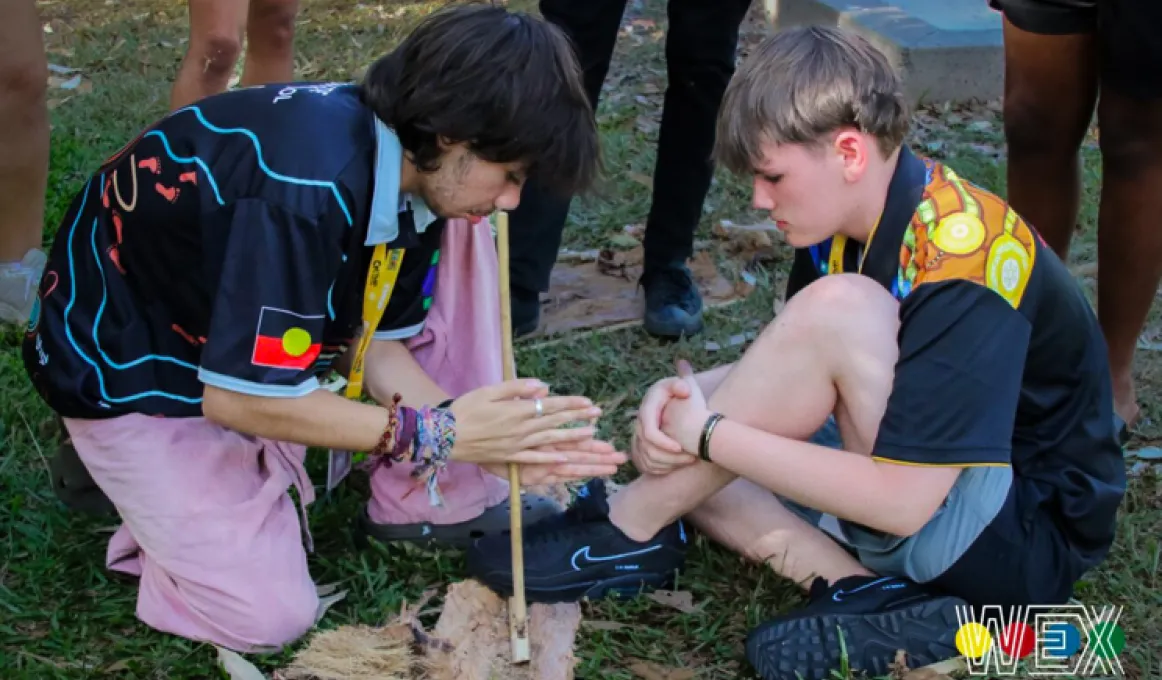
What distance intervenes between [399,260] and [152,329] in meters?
0.50

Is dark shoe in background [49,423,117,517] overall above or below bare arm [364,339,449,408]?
below

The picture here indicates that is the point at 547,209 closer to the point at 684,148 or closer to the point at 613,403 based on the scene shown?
the point at 684,148

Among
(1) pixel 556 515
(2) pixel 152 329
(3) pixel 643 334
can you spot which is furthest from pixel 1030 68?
(2) pixel 152 329

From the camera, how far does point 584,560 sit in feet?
8.39

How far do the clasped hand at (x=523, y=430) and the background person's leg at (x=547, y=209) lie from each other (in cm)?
129

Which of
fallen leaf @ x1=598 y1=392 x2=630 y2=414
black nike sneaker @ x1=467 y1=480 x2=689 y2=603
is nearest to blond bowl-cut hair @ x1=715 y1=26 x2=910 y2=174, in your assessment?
black nike sneaker @ x1=467 y1=480 x2=689 y2=603

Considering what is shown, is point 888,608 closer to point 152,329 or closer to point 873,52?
point 873,52

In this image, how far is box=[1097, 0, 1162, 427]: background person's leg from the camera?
2793mm

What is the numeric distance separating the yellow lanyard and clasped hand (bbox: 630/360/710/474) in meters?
0.55

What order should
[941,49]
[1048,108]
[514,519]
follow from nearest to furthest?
[514,519], [1048,108], [941,49]

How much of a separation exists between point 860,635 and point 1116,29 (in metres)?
1.52

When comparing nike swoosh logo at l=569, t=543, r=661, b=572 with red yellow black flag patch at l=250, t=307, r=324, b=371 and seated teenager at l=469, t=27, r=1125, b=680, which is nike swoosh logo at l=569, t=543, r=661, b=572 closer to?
seated teenager at l=469, t=27, r=1125, b=680

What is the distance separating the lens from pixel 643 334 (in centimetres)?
385

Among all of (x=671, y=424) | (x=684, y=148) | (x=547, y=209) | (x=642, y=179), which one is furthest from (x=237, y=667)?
(x=642, y=179)
